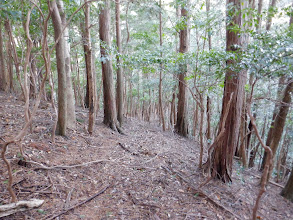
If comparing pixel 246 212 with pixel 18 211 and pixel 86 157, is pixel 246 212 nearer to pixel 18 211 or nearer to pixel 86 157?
pixel 86 157

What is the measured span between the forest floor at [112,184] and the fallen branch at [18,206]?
71 mm

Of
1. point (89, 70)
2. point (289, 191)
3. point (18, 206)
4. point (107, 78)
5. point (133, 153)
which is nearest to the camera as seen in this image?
point (18, 206)

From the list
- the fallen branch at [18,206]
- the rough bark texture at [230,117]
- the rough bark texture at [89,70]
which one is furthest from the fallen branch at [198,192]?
the fallen branch at [18,206]

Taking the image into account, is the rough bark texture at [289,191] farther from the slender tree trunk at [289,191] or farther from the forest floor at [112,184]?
the forest floor at [112,184]

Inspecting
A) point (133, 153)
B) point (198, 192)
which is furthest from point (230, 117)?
point (133, 153)

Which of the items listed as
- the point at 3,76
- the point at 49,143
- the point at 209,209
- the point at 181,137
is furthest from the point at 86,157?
the point at 3,76

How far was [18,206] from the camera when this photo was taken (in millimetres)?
2480

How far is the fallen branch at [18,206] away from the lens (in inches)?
92.7

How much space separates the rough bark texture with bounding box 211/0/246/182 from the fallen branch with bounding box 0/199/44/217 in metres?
3.96

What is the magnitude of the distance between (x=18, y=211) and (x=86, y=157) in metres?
2.16

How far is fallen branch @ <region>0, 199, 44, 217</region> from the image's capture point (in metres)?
2.35

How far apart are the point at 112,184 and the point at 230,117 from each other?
10.6ft

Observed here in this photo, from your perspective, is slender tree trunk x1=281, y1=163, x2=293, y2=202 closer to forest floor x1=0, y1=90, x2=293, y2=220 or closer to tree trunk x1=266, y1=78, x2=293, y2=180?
forest floor x1=0, y1=90, x2=293, y2=220

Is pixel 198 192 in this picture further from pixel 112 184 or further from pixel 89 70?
pixel 89 70
